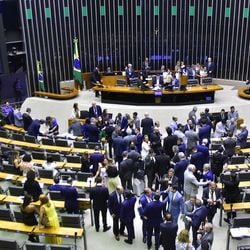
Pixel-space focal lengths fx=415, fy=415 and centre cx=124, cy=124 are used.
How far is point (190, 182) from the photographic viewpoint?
30.4ft

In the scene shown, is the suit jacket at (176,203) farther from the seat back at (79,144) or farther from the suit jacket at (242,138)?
the seat back at (79,144)

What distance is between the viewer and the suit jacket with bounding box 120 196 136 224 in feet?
27.3

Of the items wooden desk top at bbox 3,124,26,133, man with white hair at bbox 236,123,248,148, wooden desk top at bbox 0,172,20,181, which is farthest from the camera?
wooden desk top at bbox 3,124,26,133

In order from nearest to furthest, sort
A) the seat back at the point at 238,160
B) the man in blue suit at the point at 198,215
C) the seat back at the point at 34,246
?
the seat back at the point at 34,246 < the man in blue suit at the point at 198,215 < the seat back at the point at 238,160

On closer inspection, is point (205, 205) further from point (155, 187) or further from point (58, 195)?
point (58, 195)

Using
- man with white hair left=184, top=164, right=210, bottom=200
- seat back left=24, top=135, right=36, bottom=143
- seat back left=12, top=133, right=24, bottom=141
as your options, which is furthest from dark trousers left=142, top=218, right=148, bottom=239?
seat back left=12, top=133, right=24, bottom=141

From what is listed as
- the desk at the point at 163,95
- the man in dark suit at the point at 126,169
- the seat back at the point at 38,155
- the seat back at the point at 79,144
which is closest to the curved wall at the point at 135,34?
the desk at the point at 163,95

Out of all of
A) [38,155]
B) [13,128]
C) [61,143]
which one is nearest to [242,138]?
[61,143]

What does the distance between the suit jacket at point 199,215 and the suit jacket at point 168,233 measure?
60 cm

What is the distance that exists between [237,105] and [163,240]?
10656 millimetres

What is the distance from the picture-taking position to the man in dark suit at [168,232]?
7504 mm

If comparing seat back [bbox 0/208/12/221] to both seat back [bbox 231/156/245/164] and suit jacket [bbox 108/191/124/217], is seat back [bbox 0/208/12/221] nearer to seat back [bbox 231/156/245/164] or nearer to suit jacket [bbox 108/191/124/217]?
suit jacket [bbox 108/191/124/217]

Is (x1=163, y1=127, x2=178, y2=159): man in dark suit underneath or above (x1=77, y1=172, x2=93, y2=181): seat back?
above

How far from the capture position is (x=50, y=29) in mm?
19094
